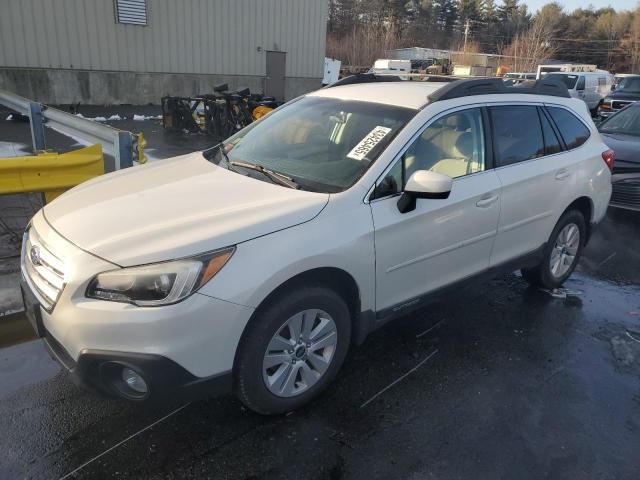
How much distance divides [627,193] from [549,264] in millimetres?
3323

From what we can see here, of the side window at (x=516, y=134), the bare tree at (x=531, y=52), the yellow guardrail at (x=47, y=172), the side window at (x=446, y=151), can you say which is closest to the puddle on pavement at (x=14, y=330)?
the yellow guardrail at (x=47, y=172)

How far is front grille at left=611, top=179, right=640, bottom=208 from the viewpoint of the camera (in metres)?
6.92

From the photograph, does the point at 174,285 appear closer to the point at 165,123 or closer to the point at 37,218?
the point at 37,218

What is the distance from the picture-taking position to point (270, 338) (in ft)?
8.50

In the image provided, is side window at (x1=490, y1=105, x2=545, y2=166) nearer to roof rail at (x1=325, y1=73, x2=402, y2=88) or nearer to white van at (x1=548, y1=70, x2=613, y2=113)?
roof rail at (x1=325, y1=73, x2=402, y2=88)

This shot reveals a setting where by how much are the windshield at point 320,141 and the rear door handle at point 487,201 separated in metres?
0.79

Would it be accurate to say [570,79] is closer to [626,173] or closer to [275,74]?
[275,74]

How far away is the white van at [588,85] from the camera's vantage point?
19883mm

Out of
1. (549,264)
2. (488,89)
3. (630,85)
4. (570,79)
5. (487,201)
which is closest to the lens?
(487,201)

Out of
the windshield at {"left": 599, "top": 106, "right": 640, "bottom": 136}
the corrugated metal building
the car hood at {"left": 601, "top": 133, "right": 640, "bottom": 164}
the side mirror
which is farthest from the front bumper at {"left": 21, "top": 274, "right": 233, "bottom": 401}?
the corrugated metal building

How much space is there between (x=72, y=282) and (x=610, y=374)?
3.37 m

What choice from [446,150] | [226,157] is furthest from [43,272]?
[446,150]

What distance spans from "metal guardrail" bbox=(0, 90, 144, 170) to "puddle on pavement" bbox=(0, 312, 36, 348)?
63.3 inches

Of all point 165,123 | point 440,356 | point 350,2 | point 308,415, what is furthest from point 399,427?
point 350,2
